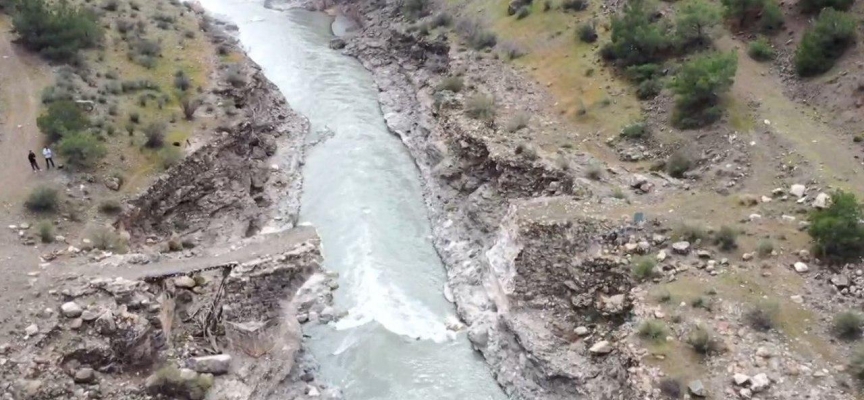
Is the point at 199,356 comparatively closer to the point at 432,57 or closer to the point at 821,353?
the point at 821,353

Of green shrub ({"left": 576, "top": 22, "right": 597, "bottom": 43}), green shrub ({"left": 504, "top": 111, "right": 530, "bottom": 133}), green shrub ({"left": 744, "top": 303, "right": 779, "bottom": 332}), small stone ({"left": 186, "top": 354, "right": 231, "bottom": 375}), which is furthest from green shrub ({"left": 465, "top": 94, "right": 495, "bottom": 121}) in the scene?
small stone ({"left": 186, "top": 354, "right": 231, "bottom": 375})

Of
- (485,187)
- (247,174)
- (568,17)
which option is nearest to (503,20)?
(568,17)

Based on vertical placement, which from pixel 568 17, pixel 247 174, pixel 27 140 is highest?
pixel 568 17

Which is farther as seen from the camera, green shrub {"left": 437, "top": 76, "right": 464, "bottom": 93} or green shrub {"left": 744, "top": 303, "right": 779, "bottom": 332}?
green shrub {"left": 437, "top": 76, "right": 464, "bottom": 93}

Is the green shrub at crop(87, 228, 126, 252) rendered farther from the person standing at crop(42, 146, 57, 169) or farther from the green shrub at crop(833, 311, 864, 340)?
the green shrub at crop(833, 311, 864, 340)

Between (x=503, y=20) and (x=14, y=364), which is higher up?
(x=503, y=20)
